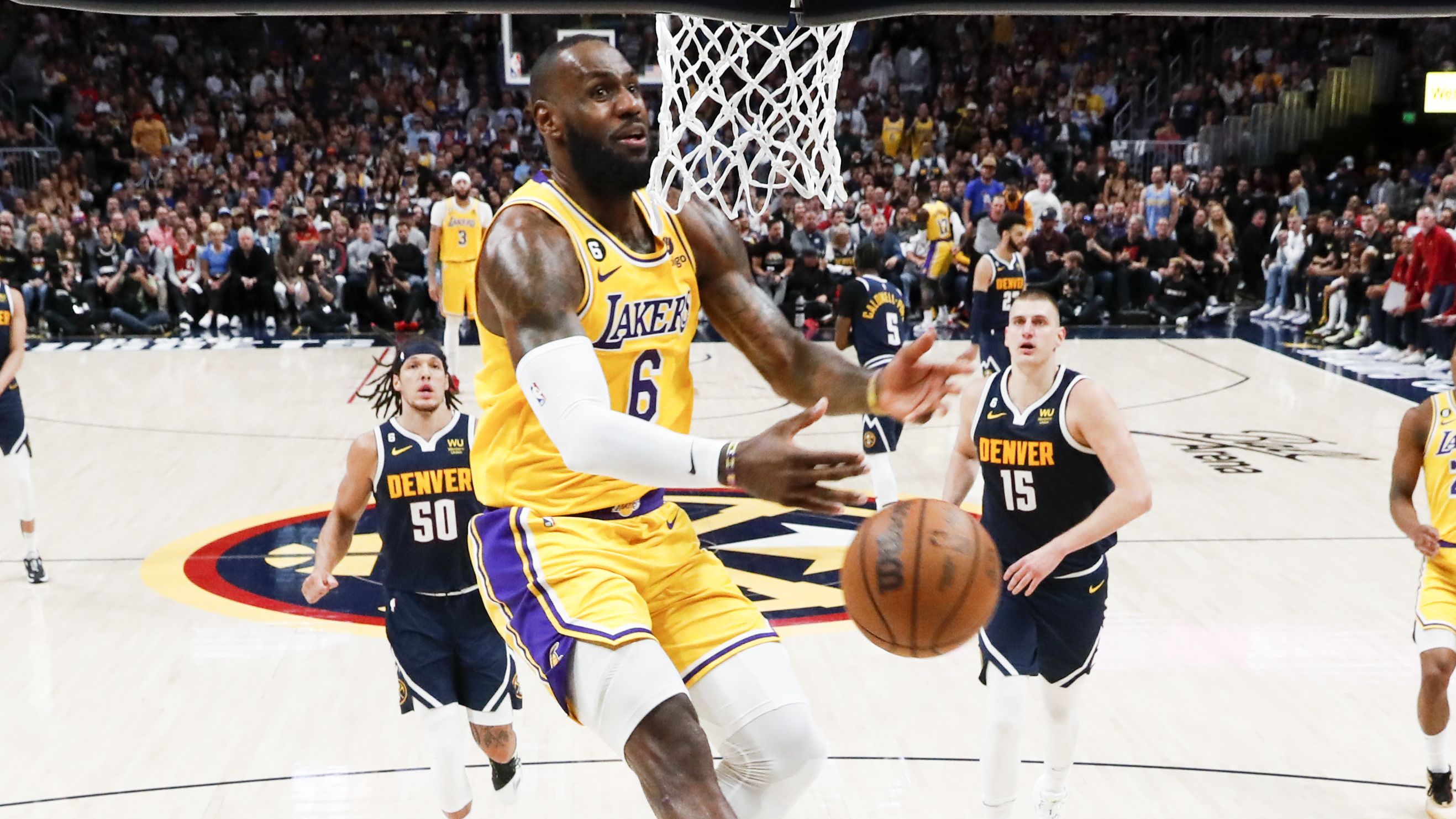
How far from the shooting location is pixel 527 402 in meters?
3.29

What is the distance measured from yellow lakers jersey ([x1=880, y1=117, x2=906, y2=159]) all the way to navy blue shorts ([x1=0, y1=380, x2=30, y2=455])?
14.8 metres

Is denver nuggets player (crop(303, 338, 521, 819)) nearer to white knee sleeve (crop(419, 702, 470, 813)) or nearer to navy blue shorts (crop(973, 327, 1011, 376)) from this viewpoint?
white knee sleeve (crop(419, 702, 470, 813))

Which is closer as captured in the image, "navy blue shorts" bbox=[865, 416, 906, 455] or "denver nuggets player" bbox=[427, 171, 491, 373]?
"navy blue shorts" bbox=[865, 416, 906, 455]

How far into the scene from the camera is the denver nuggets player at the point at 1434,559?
15.7 feet

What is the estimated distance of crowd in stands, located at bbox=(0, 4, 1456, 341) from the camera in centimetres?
1716

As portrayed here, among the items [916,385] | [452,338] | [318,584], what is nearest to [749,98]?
[916,385]

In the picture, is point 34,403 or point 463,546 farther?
point 34,403

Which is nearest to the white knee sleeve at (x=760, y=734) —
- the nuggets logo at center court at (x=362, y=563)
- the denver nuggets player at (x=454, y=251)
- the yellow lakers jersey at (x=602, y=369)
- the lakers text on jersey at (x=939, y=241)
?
the yellow lakers jersey at (x=602, y=369)

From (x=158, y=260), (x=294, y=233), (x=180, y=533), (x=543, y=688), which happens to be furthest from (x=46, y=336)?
(x=543, y=688)

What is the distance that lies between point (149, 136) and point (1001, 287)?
47.2 ft

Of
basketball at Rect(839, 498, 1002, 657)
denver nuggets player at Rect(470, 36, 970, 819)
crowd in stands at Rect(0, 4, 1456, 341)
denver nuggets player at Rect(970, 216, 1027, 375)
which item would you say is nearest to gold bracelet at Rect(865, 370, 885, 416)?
denver nuggets player at Rect(470, 36, 970, 819)

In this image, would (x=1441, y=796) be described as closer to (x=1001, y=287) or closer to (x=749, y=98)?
(x=749, y=98)

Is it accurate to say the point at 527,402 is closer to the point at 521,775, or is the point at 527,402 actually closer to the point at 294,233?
the point at 521,775

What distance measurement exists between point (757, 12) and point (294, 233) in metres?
14.6
